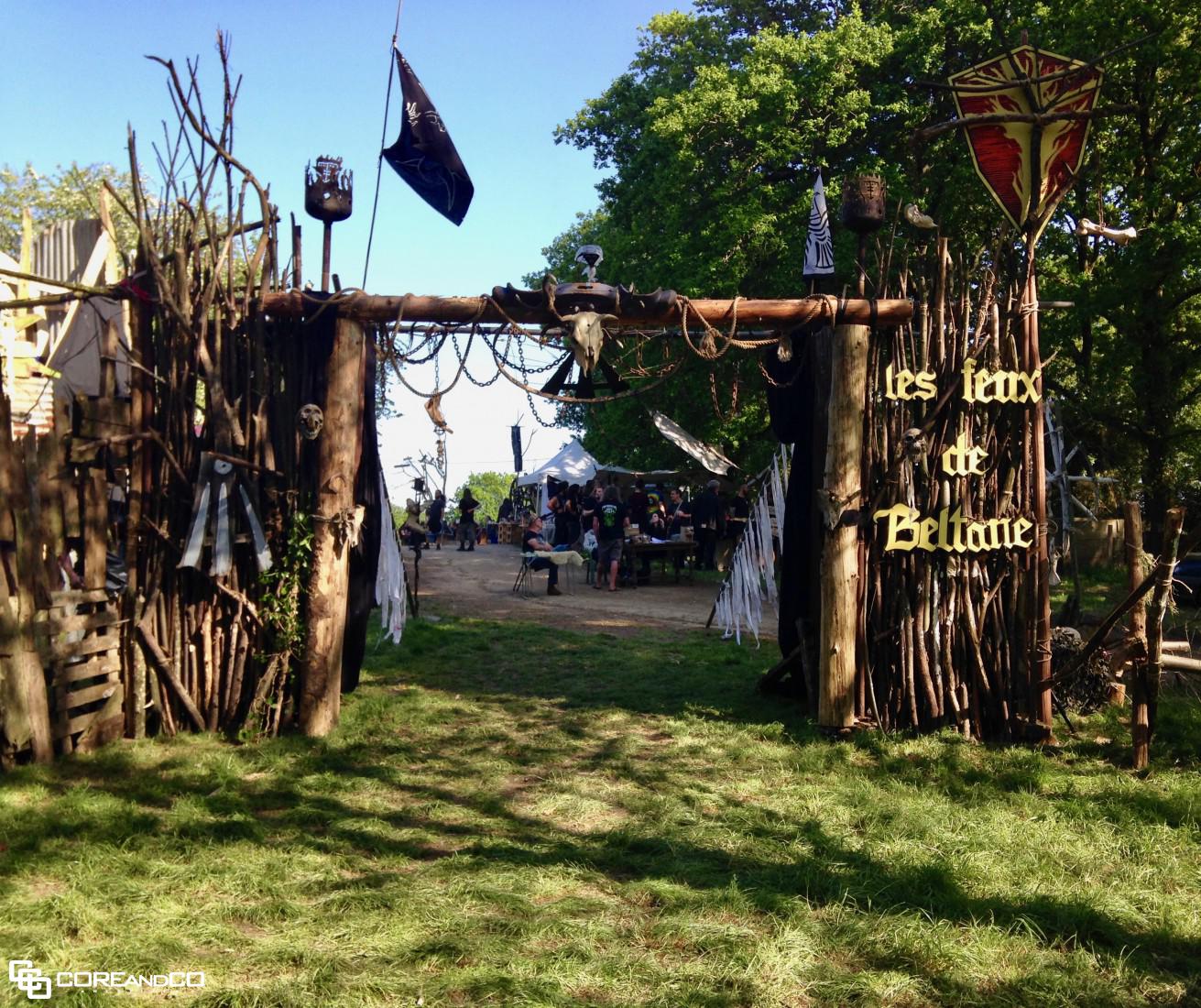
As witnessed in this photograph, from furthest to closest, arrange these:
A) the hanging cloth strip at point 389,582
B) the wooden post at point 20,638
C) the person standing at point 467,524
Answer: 1. the person standing at point 467,524
2. the hanging cloth strip at point 389,582
3. the wooden post at point 20,638

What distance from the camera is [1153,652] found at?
5730 mm

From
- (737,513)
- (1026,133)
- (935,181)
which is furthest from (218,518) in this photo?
(935,181)

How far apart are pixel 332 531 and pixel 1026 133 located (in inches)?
228

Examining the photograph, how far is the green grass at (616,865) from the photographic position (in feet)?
11.6

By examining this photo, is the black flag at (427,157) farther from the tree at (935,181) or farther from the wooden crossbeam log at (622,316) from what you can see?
the tree at (935,181)

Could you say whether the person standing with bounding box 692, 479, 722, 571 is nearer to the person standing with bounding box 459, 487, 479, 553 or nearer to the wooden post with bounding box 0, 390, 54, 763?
the person standing with bounding box 459, 487, 479, 553

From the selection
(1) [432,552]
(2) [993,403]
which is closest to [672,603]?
(2) [993,403]

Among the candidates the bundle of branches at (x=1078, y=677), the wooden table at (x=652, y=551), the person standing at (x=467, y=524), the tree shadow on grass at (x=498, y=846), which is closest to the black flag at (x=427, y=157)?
the tree shadow on grass at (x=498, y=846)

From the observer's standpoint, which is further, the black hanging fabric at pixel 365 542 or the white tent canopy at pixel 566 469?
the white tent canopy at pixel 566 469

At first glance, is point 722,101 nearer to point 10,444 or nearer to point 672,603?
point 672,603

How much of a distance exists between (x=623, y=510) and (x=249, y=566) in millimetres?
9852

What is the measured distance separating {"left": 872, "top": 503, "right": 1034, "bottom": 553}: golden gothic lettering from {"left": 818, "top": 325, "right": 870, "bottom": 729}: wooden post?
27 cm

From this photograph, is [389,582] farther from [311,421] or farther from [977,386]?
[977,386]

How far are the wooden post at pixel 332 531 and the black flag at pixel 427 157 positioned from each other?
1.41 metres
